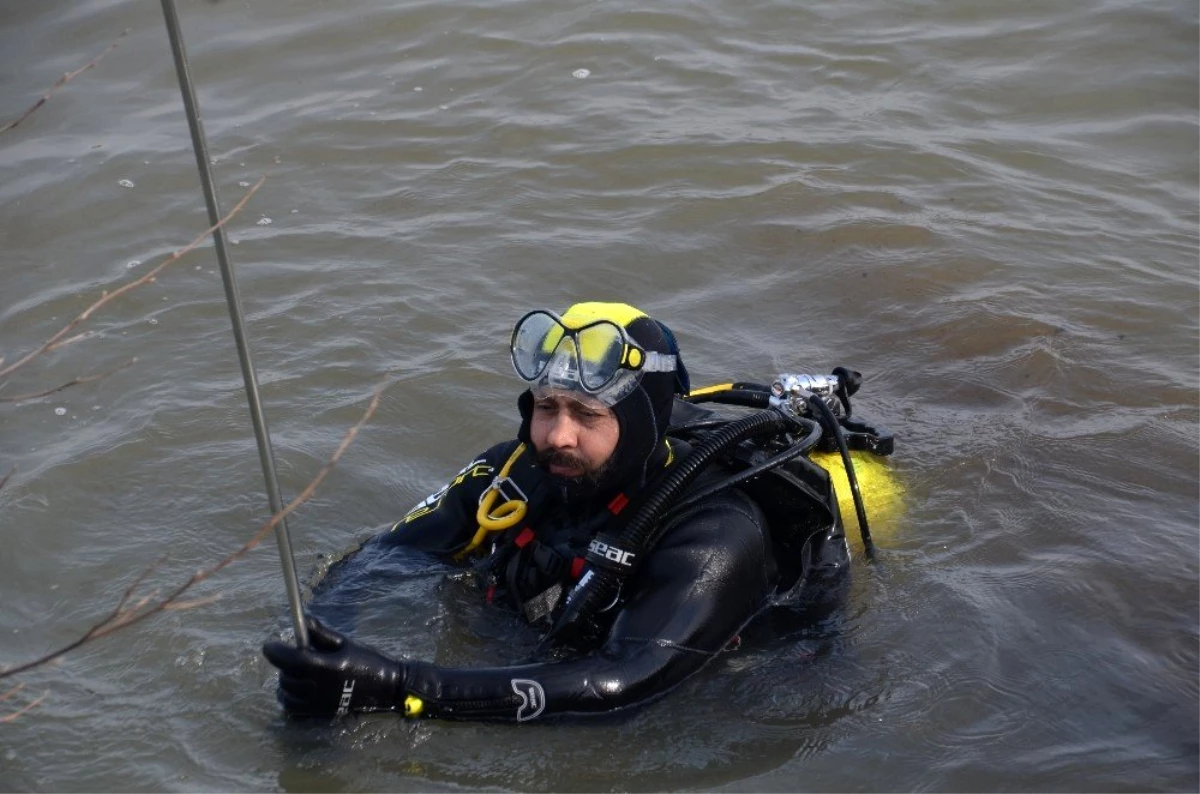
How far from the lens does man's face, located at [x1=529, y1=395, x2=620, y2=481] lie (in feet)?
12.0

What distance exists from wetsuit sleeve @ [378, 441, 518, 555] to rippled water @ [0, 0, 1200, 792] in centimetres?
14

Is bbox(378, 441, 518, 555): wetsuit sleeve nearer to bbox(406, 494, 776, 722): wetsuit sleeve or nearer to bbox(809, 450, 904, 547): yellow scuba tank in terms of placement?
bbox(406, 494, 776, 722): wetsuit sleeve

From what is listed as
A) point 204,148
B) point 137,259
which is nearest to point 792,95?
point 137,259

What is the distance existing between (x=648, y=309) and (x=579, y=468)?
2707 mm

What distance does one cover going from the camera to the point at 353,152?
7.75m

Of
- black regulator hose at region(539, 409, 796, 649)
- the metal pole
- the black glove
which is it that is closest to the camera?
the metal pole

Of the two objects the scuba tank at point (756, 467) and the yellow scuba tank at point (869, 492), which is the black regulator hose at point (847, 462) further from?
the yellow scuba tank at point (869, 492)

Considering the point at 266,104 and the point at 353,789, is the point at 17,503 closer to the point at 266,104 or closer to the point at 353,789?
the point at 353,789

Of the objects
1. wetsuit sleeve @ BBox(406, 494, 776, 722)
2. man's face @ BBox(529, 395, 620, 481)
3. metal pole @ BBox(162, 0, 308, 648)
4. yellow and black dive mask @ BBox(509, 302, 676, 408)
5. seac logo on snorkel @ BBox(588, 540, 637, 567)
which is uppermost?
metal pole @ BBox(162, 0, 308, 648)

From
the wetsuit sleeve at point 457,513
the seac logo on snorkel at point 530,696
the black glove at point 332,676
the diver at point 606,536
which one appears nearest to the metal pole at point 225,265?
the black glove at point 332,676

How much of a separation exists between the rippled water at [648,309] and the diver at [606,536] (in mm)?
213

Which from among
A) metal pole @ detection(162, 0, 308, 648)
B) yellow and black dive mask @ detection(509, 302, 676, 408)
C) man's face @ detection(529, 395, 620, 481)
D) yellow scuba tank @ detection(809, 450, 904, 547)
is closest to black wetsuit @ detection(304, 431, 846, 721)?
man's face @ detection(529, 395, 620, 481)

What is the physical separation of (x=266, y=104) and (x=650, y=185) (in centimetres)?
257

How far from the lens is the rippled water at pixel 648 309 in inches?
143
